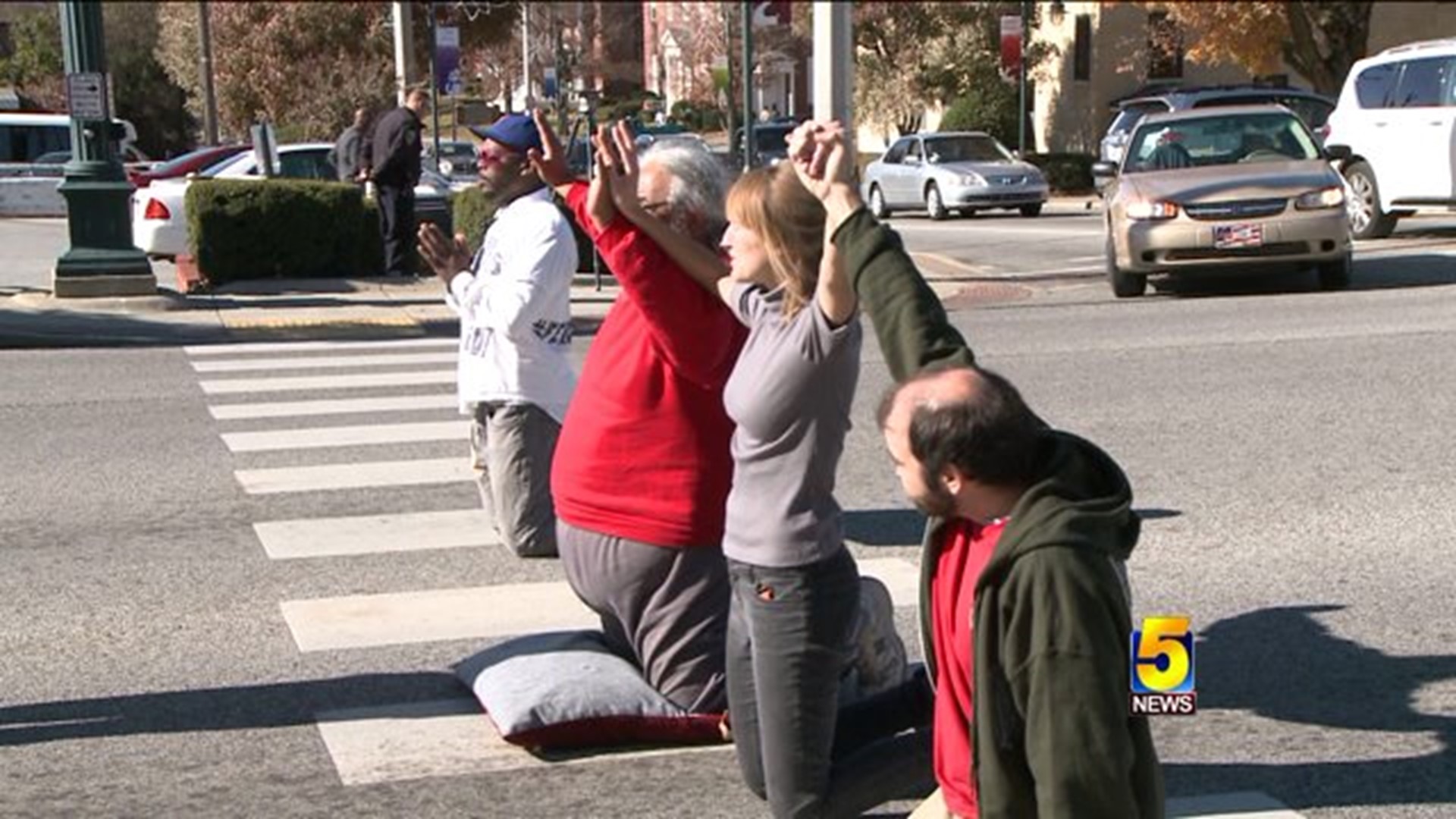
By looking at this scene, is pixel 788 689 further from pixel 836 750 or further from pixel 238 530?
pixel 238 530

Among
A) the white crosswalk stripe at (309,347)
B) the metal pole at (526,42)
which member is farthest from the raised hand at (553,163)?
the metal pole at (526,42)

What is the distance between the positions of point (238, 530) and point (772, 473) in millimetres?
4546

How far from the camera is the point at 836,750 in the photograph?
4613mm

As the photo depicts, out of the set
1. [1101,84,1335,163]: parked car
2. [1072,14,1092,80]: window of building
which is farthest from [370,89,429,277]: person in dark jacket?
[1072,14,1092,80]: window of building

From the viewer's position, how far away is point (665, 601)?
5.29 m

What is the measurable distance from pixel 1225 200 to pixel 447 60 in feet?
73.5

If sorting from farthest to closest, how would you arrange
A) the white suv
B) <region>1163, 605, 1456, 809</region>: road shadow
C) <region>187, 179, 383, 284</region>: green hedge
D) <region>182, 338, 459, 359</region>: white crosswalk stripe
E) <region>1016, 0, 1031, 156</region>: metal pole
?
<region>1016, 0, 1031, 156</region>: metal pole → the white suv → <region>187, 179, 383, 284</region>: green hedge → <region>182, 338, 459, 359</region>: white crosswalk stripe → <region>1163, 605, 1456, 809</region>: road shadow

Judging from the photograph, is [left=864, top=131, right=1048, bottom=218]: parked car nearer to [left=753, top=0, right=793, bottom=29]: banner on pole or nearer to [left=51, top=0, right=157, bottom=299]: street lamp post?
[left=753, top=0, right=793, bottom=29]: banner on pole

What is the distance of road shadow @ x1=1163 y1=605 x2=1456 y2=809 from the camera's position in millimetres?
5105

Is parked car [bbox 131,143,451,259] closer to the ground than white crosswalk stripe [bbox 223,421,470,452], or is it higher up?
higher up

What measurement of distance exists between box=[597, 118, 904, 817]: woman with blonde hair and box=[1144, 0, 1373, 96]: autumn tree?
33168 millimetres

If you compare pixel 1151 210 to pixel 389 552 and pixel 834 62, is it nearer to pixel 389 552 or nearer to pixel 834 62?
pixel 834 62

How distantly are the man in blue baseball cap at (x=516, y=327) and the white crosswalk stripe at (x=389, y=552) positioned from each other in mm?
416

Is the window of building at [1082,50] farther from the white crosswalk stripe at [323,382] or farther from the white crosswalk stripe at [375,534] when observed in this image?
the white crosswalk stripe at [375,534]
